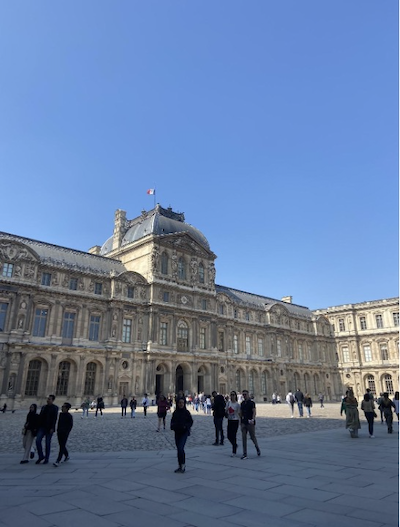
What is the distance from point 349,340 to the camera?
6988 centimetres

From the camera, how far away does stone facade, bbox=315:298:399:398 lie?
6412 cm

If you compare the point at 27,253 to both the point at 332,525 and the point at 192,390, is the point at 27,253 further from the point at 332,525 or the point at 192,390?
the point at 332,525

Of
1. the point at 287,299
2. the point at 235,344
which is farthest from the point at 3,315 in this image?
the point at 287,299

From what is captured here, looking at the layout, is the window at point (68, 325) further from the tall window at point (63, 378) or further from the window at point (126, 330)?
the window at point (126, 330)

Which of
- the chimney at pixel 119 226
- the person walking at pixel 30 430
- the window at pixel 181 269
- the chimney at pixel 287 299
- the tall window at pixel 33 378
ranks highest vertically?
the chimney at pixel 119 226

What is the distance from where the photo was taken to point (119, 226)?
55.1 metres

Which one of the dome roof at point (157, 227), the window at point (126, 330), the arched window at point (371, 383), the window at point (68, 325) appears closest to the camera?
the window at point (68, 325)

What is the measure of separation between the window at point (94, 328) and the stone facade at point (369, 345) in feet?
156

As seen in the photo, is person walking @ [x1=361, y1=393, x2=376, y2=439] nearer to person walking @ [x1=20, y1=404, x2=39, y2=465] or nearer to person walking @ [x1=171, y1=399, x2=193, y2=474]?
person walking @ [x1=171, y1=399, x2=193, y2=474]

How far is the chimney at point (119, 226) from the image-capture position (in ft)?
178

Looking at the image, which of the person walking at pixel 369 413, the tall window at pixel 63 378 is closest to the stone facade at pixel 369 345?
the tall window at pixel 63 378

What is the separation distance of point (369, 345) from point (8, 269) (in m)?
58.4

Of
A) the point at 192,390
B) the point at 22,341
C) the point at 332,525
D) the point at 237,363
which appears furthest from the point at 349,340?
the point at 332,525

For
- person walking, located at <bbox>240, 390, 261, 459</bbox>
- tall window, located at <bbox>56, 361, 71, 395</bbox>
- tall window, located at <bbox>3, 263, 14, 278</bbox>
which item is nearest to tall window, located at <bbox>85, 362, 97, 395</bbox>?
tall window, located at <bbox>56, 361, 71, 395</bbox>
